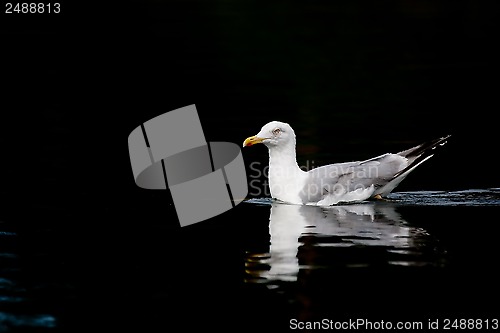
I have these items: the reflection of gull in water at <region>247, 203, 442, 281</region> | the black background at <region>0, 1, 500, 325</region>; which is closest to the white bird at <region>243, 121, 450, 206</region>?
the reflection of gull in water at <region>247, 203, 442, 281</region>

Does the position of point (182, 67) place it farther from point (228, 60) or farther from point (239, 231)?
point (239, 231)

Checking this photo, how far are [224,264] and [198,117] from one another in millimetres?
9879

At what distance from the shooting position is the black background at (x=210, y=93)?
13.1 m

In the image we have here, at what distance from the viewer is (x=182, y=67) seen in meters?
26.1

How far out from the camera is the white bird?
532 inches

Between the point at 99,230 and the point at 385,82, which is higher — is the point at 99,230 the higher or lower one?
the lower one

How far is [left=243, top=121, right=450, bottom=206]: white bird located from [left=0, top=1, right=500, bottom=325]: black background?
125cm

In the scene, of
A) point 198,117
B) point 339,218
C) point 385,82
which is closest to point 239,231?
point 339,218

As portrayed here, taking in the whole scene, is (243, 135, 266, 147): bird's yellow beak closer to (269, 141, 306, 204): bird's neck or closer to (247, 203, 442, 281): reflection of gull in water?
(269, 141, 306, 204): bird's neck

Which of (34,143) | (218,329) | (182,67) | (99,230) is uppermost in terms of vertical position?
(182,67)

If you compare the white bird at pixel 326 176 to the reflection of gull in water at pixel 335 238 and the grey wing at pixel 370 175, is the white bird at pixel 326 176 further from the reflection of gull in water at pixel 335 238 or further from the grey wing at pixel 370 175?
the reflection of gull in water at pixel 335 238

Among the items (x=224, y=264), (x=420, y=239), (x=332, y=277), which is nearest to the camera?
(x=332, y=277)

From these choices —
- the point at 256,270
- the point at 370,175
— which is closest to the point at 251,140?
the point at 370,175

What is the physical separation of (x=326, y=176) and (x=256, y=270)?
3.55 meters
